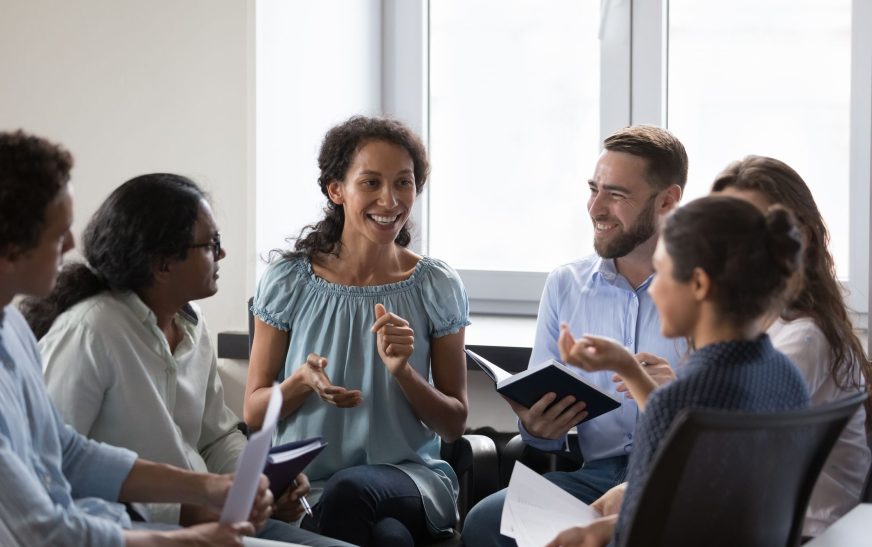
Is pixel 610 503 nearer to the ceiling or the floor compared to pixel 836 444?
nearer to the floor

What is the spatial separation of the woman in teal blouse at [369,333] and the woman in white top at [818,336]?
0.78 metres

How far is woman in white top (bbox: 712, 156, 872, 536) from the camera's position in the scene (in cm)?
196

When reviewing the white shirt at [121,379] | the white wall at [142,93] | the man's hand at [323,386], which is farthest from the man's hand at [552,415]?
the white wall at [142,93]

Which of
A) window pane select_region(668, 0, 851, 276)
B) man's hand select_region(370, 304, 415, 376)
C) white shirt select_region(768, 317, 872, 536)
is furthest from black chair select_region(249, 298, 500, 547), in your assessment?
window pane select_region(668, 0, 851, 276)

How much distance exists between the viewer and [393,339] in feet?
7.70

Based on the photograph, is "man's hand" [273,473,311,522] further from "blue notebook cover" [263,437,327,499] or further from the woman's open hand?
the woman's open hand

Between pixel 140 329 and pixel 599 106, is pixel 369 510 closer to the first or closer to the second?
pixel 140 329

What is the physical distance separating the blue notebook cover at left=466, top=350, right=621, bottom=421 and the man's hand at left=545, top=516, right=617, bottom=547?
505 millimetres

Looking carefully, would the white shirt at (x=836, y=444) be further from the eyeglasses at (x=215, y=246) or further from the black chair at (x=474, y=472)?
the eyeglasses at (x=215, y=246)

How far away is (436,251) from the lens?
3641 millimetres

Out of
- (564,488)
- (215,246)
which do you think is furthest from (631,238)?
(215,246)

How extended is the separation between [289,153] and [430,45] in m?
0.67

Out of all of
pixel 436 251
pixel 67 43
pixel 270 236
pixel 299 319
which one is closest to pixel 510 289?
pixel 436 251

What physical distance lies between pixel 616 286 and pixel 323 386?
2.41 feet
